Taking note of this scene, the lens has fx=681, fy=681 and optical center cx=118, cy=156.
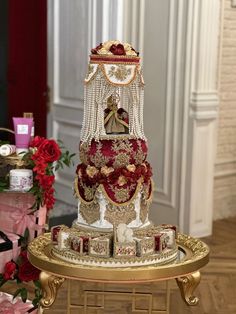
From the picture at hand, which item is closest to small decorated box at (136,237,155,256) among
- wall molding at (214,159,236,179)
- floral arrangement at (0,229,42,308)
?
floral arrangement at (0,229,42,308)

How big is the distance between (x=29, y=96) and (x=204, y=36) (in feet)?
6.85

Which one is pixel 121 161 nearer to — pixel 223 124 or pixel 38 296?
pixel 38 296

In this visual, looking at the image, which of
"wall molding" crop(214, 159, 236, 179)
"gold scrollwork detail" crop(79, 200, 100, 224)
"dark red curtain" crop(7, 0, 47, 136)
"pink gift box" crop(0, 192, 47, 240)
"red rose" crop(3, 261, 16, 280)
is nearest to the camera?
"gold scrollwork detail" crop(79, 200, 100, 224)

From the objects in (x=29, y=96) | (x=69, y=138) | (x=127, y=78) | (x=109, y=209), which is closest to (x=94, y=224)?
(x=109, y=209)

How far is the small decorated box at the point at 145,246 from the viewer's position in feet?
8.07

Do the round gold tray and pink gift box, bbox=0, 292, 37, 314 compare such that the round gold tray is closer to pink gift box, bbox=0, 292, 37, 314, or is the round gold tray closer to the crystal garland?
the crystal garland

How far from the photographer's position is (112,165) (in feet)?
8.32

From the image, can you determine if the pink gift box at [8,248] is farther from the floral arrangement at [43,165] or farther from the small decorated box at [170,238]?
the small decorated box at [170,238]

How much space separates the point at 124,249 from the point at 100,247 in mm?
86

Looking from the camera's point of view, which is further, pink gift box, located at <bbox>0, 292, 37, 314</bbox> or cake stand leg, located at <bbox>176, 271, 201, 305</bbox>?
pink gift box, located at <bbox>0, 292, 37, 314</bbox>

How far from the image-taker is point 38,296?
298cm

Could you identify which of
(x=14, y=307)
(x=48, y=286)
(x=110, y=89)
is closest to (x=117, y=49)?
(x=110, y=89)

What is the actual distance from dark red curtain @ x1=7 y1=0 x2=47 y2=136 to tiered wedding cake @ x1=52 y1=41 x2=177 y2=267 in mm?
3687

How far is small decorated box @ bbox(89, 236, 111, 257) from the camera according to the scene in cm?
243
